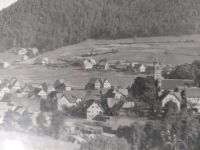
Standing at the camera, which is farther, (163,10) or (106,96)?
(163,10)

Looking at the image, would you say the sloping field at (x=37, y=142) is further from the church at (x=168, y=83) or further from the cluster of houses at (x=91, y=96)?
the church at (x=168, y=83)

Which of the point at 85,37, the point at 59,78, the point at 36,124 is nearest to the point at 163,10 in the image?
the point at 85,37

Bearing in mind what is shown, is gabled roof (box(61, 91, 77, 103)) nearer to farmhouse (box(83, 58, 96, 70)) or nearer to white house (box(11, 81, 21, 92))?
white house (box(11, 81, 21, 92))

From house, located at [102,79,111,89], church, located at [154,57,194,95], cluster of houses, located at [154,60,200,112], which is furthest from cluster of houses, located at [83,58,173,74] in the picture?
house, located at [102,79,111,89]

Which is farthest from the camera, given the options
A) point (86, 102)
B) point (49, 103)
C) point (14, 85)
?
point (14, 85)

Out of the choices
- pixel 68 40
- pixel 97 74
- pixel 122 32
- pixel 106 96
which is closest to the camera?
pixel 106 96

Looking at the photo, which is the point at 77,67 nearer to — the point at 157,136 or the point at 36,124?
the point at 36,124

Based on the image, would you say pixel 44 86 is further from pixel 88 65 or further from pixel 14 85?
pixel 88 65

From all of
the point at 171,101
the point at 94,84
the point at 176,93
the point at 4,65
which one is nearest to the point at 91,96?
the point at 94,84
